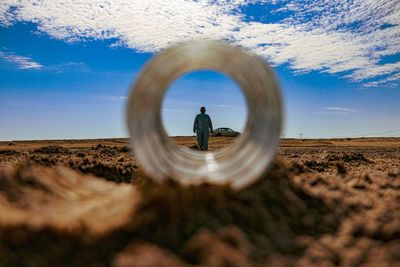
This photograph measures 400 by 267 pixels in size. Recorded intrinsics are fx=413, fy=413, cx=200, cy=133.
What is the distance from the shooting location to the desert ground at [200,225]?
3945 millimetres

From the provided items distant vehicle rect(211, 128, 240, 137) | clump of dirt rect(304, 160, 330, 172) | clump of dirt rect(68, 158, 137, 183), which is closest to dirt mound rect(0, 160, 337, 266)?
clump of dirt rect(68, 158, 137, 183)

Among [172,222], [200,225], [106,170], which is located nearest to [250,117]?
[200,225]

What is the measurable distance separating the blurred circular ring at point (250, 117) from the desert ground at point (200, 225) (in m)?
0.30

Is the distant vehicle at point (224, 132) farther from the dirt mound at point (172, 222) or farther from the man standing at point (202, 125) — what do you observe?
the dirt mound at point (172, 222)

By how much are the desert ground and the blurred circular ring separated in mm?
295

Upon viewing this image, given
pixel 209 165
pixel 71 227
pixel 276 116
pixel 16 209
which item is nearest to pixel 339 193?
pixel 276 116

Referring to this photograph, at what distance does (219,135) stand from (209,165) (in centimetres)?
2570

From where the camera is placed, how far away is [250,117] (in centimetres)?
653

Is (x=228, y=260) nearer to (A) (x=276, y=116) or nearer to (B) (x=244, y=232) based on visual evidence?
(B) (x=244, y=232)

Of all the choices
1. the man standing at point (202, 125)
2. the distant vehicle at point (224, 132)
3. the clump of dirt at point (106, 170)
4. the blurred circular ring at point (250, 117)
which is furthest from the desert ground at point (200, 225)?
the distant vehicle at point (224, 132)

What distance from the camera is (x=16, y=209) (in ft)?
17.1

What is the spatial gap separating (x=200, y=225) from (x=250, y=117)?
2579 millimetres

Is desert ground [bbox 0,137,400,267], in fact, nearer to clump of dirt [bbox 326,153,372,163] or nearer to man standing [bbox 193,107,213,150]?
man standing [bbox 193,107,213,150]

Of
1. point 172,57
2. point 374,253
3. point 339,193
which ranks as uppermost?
point 172,57
